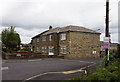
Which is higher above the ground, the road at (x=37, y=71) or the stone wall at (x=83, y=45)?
the stone wall at (x=83, y=45)

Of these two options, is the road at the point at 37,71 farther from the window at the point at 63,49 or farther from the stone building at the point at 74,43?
the window at the point at 63,49

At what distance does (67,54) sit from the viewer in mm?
28641

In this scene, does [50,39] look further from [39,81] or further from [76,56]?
[39,81]

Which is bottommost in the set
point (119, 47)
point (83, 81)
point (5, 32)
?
point (83, 81)

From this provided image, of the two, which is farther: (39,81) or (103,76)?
(39,81)

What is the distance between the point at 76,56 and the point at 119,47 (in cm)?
1630

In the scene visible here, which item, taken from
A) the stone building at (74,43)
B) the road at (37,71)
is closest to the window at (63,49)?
the stone building at (74,43)

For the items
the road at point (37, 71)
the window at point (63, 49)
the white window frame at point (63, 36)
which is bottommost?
the road at point (37, 71)

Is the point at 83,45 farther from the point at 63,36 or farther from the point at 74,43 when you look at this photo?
the point at 63,36

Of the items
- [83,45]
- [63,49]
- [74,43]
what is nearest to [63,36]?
[63,49]

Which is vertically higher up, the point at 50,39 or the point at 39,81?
the point at 50,39

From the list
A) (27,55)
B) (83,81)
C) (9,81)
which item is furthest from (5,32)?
(83,81)

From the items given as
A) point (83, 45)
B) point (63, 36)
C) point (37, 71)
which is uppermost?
point (63, 36)

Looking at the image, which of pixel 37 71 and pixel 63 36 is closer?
pixel 37 71
